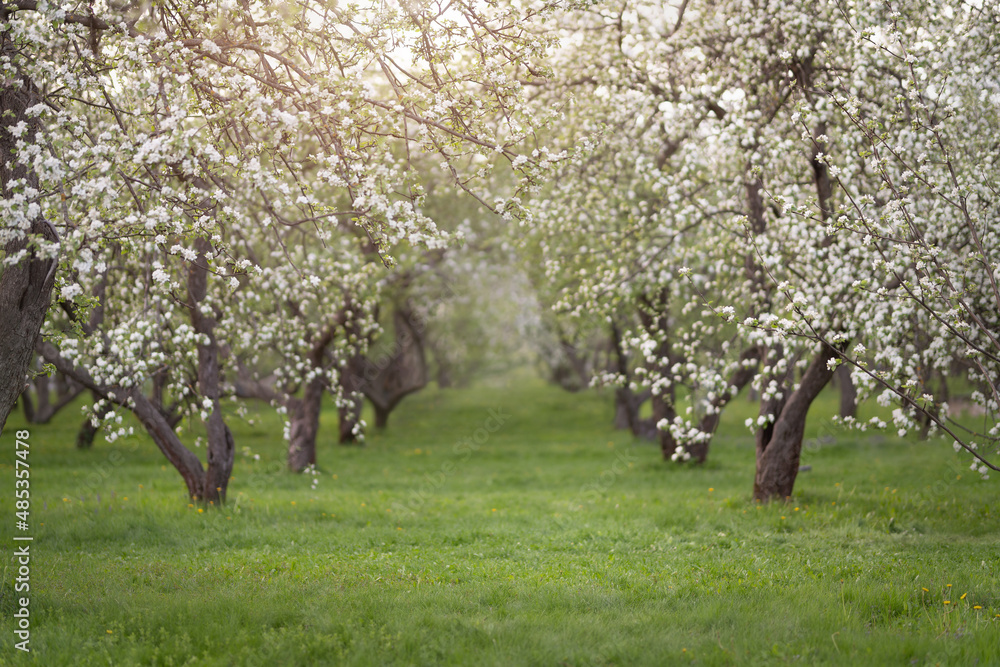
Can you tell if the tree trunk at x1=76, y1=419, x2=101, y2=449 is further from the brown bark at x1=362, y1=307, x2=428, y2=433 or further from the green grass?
the brown bark at x1=362, y1=307, x2=428, y2=433

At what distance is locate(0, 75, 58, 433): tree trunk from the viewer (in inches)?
311

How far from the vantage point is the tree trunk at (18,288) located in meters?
7.91

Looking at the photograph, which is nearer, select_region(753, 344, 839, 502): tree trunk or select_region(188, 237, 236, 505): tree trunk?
select_region(188, 237, 236, 505): tree trunk

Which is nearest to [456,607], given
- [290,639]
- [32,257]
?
[290,639]

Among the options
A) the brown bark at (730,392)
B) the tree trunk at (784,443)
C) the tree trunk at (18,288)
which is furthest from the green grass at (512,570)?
the tree trunk at (18,288)

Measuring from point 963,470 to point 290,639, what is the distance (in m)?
18.2

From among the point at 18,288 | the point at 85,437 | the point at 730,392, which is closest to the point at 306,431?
the point at 85,437

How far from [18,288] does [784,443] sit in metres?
13.0

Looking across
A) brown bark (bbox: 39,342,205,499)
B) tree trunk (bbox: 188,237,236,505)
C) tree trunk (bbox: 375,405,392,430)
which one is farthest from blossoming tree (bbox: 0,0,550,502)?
tree trunk (bbox: 375,405,392,430)

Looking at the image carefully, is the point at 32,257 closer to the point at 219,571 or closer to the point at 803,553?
the point at 219,571

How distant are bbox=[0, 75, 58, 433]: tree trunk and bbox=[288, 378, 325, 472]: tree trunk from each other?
13.6 meters

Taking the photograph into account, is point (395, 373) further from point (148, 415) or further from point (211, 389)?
point (148, 415)

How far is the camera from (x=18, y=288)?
793 centimetres

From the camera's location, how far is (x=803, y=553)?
1114 cm
